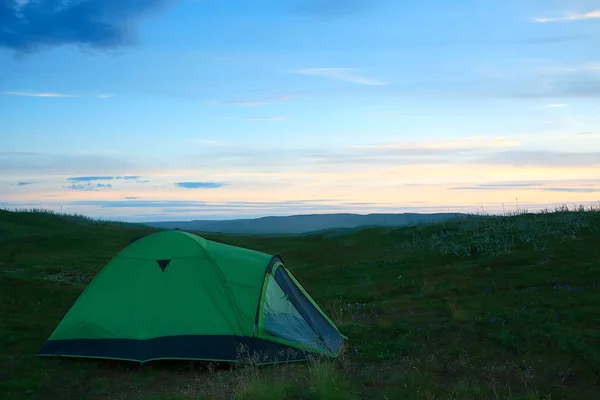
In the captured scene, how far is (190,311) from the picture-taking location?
10.8 m

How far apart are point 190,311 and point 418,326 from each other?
18.2 feet

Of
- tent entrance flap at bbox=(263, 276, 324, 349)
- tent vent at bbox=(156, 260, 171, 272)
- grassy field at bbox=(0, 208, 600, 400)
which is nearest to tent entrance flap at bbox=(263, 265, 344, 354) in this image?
tent entrance flap at bbox=(263, 276, 324, 349)

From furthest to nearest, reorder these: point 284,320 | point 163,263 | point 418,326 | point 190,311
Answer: point 418,326 → point 163,263 → point 284,320 → point 190,311

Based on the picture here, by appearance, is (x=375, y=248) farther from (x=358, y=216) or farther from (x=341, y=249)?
(x=358, y=216)

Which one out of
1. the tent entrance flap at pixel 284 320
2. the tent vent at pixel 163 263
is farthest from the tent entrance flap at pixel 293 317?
the tent vent at pixel 163 263

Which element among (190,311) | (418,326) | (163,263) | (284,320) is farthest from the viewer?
(418,326)

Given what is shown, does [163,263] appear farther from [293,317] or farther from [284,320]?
[293,317]

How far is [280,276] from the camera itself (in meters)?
11.7

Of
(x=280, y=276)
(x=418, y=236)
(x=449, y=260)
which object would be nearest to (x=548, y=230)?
(x=449, y=260)

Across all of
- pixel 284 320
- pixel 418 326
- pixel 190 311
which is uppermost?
pixel 190 311

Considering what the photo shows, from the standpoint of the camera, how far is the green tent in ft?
34.3

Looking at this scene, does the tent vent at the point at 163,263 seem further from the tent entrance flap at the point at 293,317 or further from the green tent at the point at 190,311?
the tent entrance flap at the point at 293,317

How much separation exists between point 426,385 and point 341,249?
2501cm

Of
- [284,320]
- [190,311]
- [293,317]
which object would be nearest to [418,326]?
[293,317]
